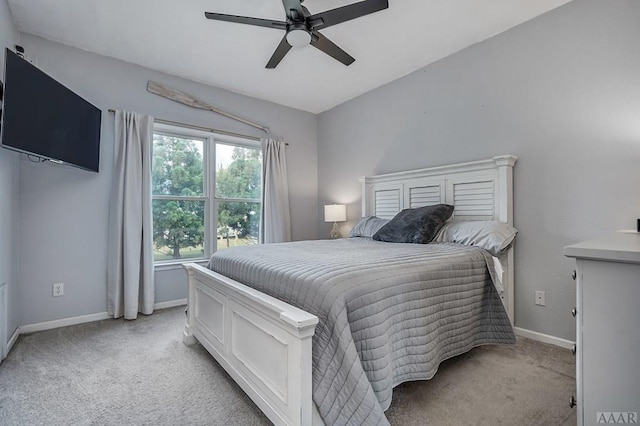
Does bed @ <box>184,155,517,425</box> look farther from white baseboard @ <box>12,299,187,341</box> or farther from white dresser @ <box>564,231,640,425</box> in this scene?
white baseboard @ <box>12,299,187,341</box>

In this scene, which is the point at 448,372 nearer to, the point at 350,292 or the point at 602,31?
the point at 350,292

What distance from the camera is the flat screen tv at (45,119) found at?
1.83 m

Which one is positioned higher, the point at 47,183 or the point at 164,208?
the point at 47,183

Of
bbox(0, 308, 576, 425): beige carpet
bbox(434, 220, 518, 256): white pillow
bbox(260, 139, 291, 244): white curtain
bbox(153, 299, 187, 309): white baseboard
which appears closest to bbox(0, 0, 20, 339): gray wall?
bbox(0, 308, 576, 425): beige carpet

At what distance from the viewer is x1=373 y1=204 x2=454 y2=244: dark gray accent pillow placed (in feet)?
8.49

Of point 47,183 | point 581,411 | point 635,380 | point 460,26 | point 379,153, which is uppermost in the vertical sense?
point 460,26

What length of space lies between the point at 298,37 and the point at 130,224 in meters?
2.40

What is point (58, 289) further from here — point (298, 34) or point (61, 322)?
point (298, 34)

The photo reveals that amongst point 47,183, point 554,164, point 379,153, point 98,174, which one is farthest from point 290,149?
point 554,164

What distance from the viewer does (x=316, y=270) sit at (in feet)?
4.78

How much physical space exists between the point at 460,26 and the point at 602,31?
3.19 ft

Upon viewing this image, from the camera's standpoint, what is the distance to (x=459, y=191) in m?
2.85

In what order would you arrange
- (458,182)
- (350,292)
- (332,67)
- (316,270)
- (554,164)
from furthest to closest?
(332,67), (458,182), (554,164), (316,270), (350,292)

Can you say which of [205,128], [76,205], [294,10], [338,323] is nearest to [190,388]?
[338,323]
